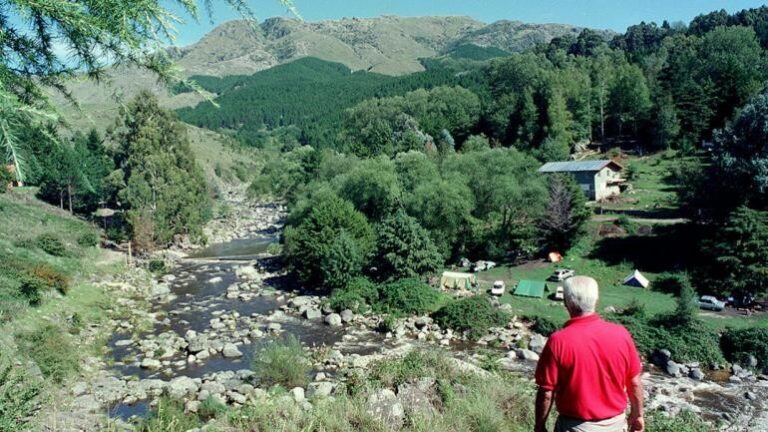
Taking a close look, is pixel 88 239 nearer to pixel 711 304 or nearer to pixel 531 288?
pixel 531 288

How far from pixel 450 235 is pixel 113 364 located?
2340cm

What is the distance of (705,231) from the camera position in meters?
32.8

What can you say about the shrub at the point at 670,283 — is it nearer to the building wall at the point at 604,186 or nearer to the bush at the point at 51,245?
the building wall at the point at 604,186

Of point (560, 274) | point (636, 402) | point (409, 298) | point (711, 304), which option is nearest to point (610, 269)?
point (560, 274)

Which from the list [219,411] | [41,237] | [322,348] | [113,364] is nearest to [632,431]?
[219,411]

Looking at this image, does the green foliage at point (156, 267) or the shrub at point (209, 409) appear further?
the green foliage at point (156, 267)

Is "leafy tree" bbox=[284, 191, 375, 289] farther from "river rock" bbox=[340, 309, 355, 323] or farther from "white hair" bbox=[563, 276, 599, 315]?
"white hair" bbox=[563, 276, 599, 315]

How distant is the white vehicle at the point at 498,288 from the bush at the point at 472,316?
230cm

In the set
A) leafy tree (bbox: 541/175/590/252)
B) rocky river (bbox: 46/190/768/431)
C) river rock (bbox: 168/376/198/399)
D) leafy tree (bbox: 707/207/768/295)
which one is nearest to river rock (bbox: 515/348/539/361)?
rocky river (bbox: 46/190/768/431)

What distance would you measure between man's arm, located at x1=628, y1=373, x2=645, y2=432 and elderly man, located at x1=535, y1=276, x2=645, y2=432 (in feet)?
0.30

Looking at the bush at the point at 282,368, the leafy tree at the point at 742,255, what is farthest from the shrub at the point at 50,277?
the leafy tree at the point at 742,255

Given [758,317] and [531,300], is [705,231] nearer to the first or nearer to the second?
[758,317]

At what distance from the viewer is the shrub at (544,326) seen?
88.3 ft

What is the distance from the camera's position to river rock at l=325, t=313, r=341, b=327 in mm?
29297
